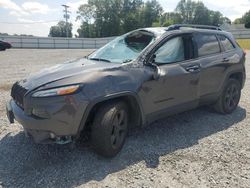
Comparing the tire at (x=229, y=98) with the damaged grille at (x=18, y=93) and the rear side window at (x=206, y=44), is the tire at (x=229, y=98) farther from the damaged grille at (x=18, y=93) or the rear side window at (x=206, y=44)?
the damaged grille at (x=18, y=93)

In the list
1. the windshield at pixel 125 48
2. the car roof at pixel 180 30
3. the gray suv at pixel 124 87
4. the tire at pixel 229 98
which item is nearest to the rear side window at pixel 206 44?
the gray suv at pixel 124 87

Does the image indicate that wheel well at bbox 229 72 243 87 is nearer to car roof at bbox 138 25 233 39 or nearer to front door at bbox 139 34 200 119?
car roof at bbox 138 25 233 39

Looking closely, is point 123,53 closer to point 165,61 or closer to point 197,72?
point 165,61

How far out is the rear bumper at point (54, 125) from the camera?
345cm

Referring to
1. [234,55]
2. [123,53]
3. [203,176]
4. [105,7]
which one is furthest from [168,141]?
[105,7]

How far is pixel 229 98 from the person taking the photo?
5.92 m

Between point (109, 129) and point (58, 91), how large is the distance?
0.81m

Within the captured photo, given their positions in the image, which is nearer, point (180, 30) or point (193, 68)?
point (193, 68)

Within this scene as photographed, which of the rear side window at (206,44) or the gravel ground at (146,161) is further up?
the rear side window at (206,44)

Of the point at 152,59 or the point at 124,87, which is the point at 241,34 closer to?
the point at 152,59

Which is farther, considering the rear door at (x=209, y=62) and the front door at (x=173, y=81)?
the rear door at (x=209, y=62)

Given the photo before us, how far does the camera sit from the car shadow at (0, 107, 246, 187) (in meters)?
3.50

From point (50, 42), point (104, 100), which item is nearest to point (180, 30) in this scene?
point (104, 100)

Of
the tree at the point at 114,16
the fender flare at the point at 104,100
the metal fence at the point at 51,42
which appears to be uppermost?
the tree at the point at 114,16
